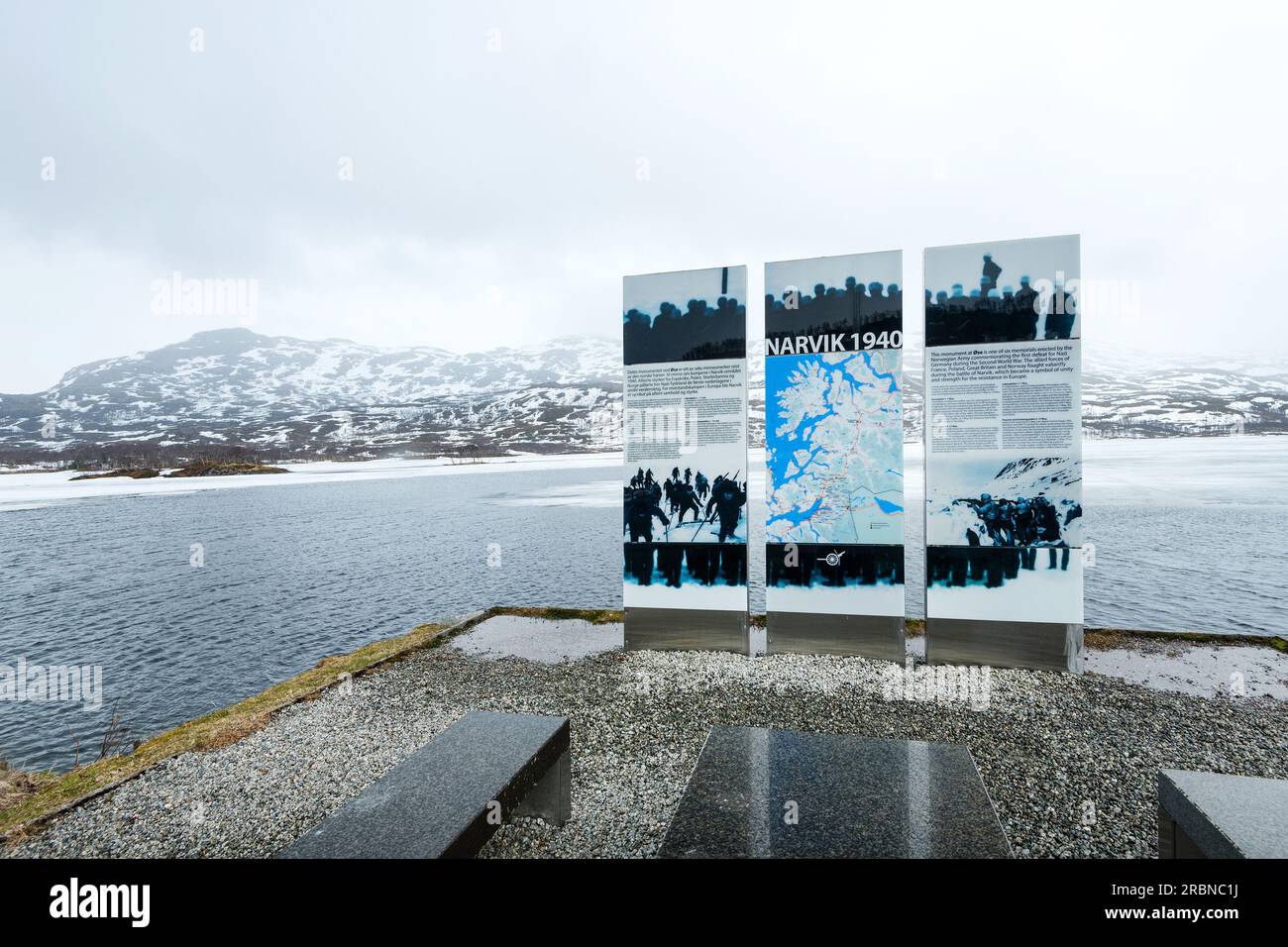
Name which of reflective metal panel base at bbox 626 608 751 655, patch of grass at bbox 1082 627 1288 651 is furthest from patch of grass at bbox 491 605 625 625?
patch of grass at bbox 1082 627 1288 651

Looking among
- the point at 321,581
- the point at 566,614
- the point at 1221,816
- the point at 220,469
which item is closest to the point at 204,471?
the point at 220,469

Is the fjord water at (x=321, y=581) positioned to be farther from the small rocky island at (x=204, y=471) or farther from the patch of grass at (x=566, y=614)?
→ the small rocky island at (x=204, y=471)

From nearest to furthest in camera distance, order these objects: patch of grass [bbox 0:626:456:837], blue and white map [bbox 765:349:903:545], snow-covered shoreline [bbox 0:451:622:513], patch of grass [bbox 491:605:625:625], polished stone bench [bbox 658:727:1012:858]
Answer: polished stone bench [bbox 658:727:1012:858] < patch of grass [bbox 0:626:456:837] < blue and white map [bbox 765:349:903:545] < patch of grass [bbox 491:605:625:625] < snow-covered shoreline [bbox 0:451:622:513]

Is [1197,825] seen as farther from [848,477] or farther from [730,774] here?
[848,477]

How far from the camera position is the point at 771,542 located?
9.17m

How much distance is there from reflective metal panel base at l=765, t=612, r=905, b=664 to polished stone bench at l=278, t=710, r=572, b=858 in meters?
4.77

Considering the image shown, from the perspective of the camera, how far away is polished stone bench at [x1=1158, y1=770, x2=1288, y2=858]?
11.4ft

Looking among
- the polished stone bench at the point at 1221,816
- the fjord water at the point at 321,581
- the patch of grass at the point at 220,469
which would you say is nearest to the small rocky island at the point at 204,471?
the patch of grass at the point at 220,469

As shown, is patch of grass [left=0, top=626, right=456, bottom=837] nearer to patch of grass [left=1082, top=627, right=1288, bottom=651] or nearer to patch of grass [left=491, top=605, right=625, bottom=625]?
patch of grass [left=491, top=605, right=625, bottom=625]

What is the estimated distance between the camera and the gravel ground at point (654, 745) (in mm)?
4914

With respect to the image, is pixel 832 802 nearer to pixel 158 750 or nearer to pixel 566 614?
pixel 158 750

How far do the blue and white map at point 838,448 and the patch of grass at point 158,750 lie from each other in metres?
6.56

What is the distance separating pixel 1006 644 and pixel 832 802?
5.76 m

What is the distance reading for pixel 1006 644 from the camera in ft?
27.9
